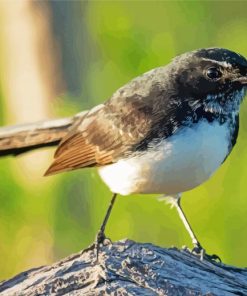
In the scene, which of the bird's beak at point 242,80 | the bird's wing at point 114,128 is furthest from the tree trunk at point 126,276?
the bird's beak at point 242,80

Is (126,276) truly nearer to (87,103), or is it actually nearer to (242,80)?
(242,80)

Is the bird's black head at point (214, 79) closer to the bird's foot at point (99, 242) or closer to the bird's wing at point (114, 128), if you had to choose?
the bird's wing at point (114, 128)

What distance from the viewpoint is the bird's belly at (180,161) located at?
414cm

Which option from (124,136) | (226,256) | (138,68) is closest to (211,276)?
(124,136)

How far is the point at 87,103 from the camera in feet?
24.1

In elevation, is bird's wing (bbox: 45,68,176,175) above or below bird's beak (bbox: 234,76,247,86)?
above

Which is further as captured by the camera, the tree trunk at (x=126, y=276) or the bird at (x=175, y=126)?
the bird at (x=175, y=126)

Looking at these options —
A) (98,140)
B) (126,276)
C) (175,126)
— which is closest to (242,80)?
(175,126)

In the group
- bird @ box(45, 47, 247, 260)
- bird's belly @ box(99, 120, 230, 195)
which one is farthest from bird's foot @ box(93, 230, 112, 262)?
bird's belly @ box(99, 120, 230, 195)

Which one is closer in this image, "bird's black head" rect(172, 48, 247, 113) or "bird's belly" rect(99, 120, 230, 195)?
"bird's belly" rect(99, 120, 230, 195)

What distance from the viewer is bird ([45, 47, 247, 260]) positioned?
13.7 feet

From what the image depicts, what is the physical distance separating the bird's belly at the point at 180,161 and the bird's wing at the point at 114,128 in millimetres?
111

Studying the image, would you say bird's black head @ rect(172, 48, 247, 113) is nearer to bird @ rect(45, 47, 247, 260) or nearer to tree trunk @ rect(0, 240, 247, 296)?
bird @ rect(45, 47, 247, 260)

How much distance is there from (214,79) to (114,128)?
18.9 inches
